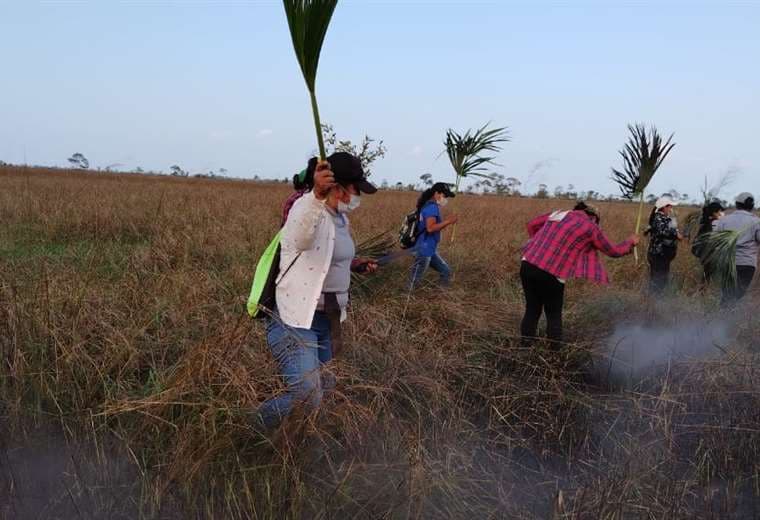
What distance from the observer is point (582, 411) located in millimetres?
3604

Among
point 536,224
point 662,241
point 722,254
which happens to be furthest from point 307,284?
point 662,241

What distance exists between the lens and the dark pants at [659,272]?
250 inches

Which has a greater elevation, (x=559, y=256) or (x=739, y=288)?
(x=559, y=256)

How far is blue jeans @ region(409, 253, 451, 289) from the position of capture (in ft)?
18.1

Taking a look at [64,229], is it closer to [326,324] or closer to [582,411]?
[326,324]

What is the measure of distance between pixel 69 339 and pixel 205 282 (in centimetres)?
136

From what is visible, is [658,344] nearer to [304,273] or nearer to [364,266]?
[364,266]

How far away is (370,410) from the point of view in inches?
103

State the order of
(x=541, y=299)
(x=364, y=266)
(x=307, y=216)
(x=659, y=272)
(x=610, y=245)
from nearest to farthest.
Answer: (x=307, y=216) < (x=364, y=266) < (x=610, y=245) < (x=541, y=299) < (x=659, y=272)

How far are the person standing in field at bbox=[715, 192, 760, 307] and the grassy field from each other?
0.57m

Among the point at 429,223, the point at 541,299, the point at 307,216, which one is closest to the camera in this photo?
the point at 307,216

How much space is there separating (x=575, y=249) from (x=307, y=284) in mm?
2230

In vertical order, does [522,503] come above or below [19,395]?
below

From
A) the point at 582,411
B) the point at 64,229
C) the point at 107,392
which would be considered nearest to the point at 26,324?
the point at 107,392
